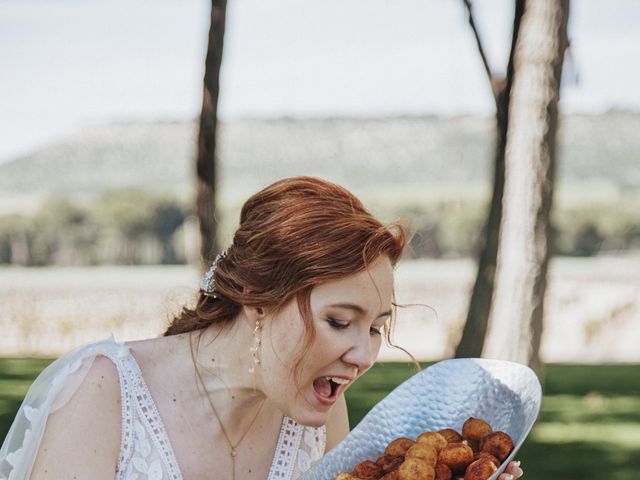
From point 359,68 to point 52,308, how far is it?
4594cm

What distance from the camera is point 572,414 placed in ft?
25.8

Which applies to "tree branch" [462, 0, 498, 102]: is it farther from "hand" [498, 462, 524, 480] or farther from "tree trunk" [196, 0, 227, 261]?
"hand" [498, 462, 524, 480]

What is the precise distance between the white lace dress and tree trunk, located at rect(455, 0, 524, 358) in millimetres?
4261

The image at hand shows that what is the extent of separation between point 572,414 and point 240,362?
19.7ft

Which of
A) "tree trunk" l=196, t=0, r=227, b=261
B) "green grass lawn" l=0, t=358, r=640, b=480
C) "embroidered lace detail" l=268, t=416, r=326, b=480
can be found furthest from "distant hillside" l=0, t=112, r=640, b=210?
"embroidered lace detail" l=268, t=416, r=326, b=480

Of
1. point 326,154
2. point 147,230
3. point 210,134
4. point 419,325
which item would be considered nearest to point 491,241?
point 210,134

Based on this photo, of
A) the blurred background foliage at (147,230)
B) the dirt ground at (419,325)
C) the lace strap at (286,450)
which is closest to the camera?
the lace strap at (286,450)

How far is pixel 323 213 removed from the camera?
6.82ft

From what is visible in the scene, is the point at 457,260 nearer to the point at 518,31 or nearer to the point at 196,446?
the point at 518,31

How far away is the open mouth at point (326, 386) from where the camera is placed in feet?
6.91

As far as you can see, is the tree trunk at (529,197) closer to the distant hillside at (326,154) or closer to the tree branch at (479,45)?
the tree branch at (479,45)

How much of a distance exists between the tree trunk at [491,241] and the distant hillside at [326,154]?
76.7 meters

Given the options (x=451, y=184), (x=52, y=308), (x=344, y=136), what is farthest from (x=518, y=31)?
(x=344, y=136)

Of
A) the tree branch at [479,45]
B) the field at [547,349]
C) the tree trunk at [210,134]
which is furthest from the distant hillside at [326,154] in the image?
the tree branch at [479,45]
